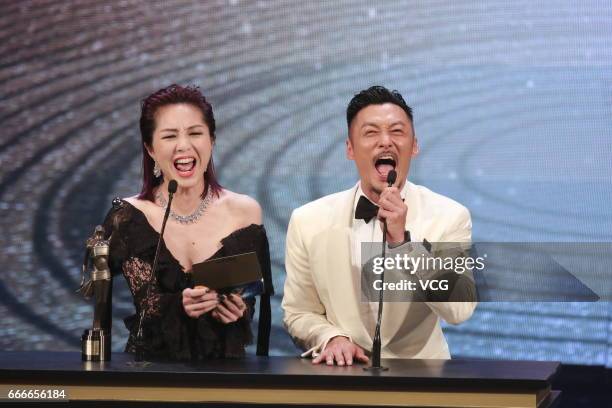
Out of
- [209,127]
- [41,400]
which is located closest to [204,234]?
[209,127]

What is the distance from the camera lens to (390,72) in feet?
17.3

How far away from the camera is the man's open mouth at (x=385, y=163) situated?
152 inches

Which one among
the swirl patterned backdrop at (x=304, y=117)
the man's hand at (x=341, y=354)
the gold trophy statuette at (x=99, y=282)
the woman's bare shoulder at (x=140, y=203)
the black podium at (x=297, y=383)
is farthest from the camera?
the swirl patterned backdrop at (x=304, y=117)

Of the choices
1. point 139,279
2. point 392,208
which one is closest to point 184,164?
point 139,279

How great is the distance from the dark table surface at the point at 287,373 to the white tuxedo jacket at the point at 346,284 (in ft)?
1.40

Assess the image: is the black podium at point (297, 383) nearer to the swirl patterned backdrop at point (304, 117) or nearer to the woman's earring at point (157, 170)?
the woman's earring at point (157, 170)

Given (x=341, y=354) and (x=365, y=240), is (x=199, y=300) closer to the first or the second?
(x=341, y=354)

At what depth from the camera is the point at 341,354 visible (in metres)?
3.36

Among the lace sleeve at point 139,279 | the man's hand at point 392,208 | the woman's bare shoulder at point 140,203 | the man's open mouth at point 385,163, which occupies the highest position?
the man's open mouth at point 385,163

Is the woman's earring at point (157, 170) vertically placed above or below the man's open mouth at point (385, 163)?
above

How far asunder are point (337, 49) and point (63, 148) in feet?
5.13

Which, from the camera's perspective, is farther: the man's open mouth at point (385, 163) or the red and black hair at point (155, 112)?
the red and black hair at point (155, 112)

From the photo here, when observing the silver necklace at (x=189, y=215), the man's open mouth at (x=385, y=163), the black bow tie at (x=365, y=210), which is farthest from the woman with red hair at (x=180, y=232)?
the man's open mouth at (x=385, y=163)

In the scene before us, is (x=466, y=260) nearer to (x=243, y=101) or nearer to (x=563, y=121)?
(x=563, y=121)
